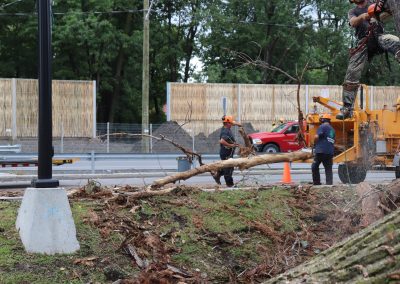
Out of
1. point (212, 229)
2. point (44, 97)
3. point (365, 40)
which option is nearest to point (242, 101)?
point (365, 40)

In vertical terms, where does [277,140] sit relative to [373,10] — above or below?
below

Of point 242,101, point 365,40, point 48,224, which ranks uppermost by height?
point 365,40

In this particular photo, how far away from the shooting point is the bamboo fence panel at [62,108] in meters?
29.0

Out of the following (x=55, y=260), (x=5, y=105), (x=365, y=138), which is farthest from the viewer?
(x=5, y=105)

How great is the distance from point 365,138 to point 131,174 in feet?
20.2

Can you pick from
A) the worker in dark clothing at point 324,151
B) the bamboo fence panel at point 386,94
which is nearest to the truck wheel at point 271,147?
the bamboo fence panel at point 386,94

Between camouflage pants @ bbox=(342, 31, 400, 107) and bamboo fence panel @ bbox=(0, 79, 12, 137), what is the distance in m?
23.3

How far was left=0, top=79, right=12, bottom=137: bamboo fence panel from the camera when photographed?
28609mm

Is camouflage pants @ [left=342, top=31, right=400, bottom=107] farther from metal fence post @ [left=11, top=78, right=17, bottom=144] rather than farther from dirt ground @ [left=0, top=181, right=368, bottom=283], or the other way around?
metal fence post @ [left=11, top=78, right=17, bottom=144]

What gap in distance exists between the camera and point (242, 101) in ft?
105

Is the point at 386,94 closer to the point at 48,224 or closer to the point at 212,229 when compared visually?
the point at 212,229

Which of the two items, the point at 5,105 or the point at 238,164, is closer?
the point at 238,164

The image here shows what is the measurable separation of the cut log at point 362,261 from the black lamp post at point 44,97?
3.45m

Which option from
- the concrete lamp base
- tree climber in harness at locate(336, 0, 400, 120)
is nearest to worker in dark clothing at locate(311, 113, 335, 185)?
tree climber in harness at locate(336, 0, 400, 120)
